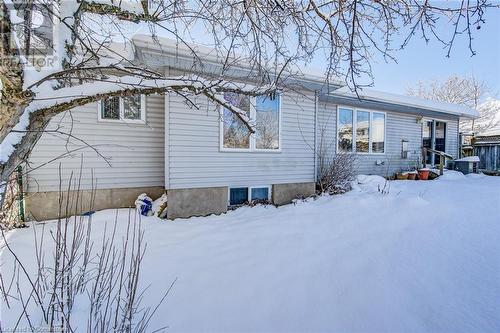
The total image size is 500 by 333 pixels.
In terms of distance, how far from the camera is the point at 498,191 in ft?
24.4

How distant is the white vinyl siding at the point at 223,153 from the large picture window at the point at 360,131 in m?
2.55

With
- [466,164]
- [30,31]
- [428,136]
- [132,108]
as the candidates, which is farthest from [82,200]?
[466,164]

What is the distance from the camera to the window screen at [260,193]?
6.63m

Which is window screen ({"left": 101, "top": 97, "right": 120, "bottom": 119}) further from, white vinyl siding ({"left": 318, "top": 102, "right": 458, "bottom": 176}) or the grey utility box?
the grey utility box

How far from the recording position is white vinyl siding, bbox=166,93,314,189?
548 cm

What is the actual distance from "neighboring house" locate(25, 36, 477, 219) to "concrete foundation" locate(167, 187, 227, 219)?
0.02 metres

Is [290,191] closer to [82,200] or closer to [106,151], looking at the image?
[106,151]

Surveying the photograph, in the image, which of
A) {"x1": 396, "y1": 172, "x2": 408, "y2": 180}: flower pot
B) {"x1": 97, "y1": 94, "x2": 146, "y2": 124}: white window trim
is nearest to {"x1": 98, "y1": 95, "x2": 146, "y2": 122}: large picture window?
{"x1": 97, "y1": 94, "x2": 146, "y2": 124}: white window trim

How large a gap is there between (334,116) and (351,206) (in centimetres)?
409

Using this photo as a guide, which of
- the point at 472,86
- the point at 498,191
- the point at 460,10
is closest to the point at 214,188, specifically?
the point at 460,10

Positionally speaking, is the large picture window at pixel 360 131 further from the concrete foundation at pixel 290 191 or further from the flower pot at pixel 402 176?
the concrete foundation at pixel 290 191

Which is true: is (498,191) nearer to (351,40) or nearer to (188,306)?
(351,40)

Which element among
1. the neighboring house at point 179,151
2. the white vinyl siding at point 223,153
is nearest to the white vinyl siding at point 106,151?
the neighboring house at point 179,151

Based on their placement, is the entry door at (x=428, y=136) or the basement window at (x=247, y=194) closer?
the basement window at (x=247, y=194)
